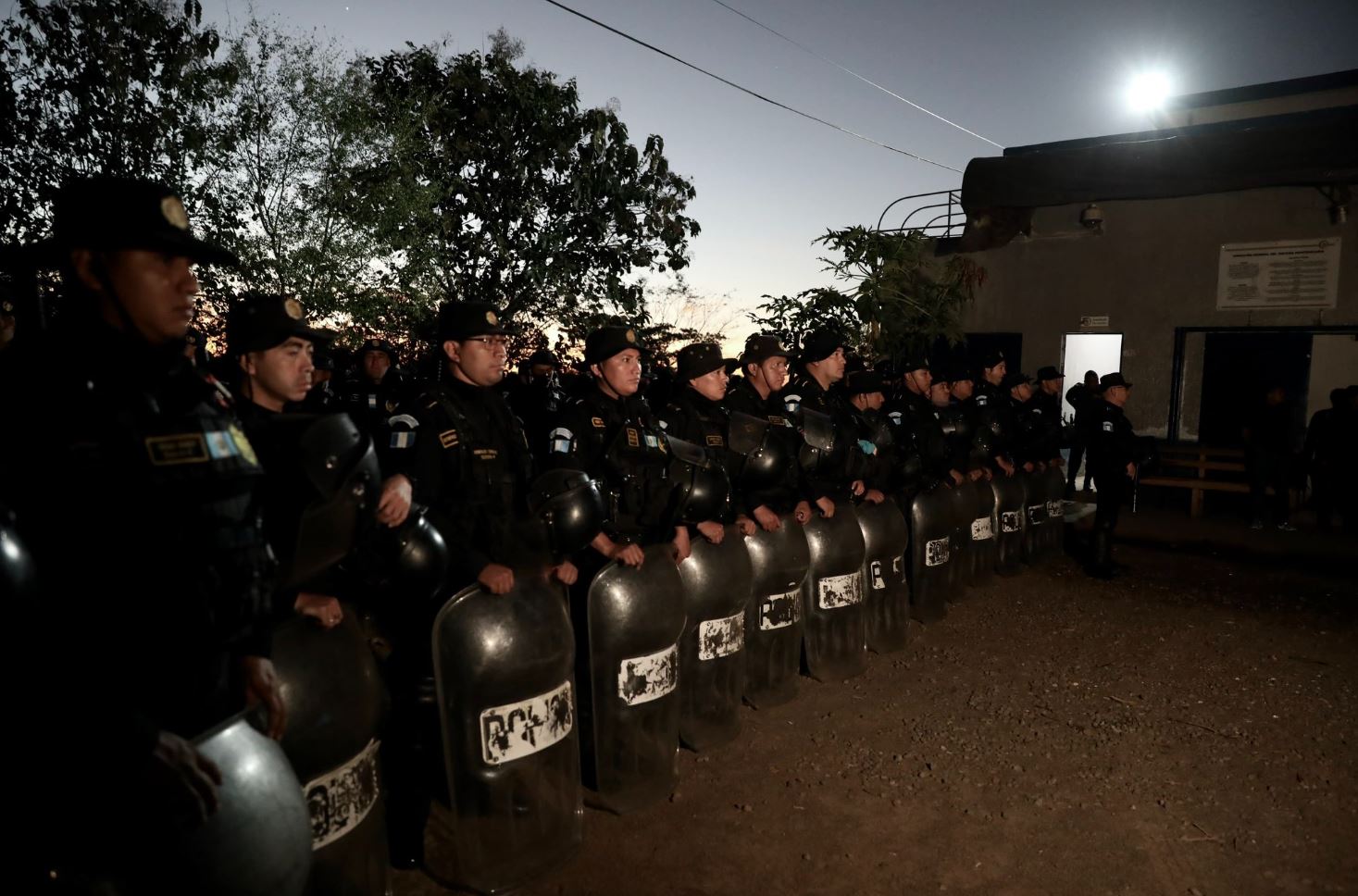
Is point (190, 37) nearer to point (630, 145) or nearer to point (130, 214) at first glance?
point (630, 145)

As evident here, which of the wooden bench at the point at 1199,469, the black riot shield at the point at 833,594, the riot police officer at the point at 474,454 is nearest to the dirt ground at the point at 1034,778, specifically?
the black riot shield at the point at 833,594

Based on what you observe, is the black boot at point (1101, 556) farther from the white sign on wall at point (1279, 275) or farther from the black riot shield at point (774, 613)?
the white sign on wall at point (1279, 275)

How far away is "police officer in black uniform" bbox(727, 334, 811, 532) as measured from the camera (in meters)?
5.13

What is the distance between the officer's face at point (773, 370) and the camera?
18.9 ft

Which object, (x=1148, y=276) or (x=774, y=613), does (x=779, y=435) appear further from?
(x=1148, y=276)

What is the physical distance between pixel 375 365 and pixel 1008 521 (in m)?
6.58

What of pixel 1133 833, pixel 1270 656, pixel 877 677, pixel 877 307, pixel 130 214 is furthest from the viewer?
pixel 877 307

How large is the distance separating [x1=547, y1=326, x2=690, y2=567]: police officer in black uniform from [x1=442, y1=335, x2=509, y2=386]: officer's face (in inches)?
18.0

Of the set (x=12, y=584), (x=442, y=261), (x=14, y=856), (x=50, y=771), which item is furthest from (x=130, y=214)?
(x=442, y=261)

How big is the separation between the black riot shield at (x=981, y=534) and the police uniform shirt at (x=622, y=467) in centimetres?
418

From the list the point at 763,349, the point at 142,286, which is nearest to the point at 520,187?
the point at 763,349

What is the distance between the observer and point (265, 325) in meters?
2.84

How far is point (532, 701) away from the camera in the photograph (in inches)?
125

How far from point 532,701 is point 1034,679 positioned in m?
3.90
